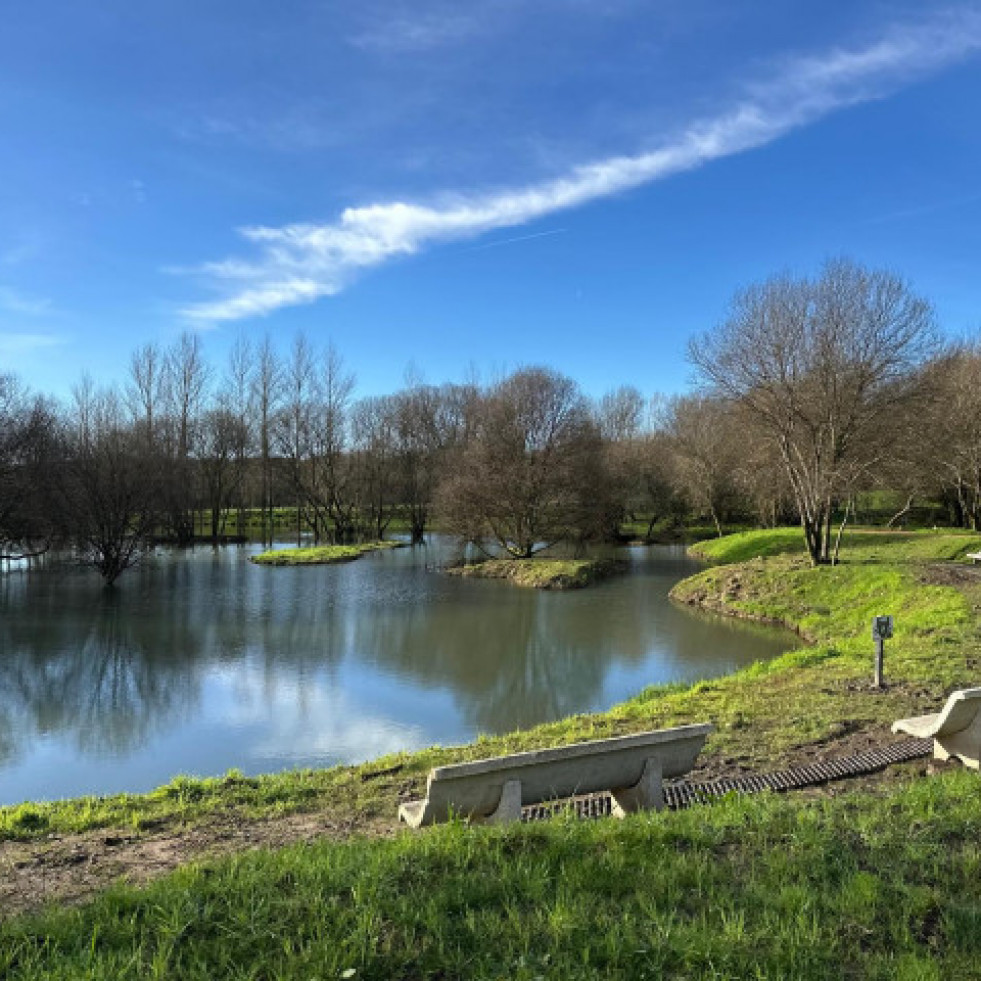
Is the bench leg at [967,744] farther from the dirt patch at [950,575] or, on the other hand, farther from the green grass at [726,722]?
the dirt patch at [950,575]

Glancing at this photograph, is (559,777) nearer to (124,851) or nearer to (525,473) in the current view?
(124,851)

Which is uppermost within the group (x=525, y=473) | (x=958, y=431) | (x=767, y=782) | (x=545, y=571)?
(x=958, y=431)

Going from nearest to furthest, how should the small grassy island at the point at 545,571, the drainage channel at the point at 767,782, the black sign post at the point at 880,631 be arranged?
the drainage channel at the point at 767,782 < the black sign post at the point at 880,631 < the small grassy island at the point at 545,571

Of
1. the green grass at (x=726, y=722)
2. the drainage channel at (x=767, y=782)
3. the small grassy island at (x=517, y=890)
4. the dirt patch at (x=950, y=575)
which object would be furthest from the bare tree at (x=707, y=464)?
the small grassy island at (x=517, y=890)

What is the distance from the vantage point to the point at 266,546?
4669 centimetres

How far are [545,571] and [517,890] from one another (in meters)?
24.9

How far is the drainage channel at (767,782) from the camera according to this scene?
5.14m

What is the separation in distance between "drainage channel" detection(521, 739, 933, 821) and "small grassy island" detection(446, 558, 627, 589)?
2029 centimetres

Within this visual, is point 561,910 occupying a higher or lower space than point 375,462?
lower

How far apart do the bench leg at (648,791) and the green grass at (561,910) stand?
98cm

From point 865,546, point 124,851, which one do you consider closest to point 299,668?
point 124,851

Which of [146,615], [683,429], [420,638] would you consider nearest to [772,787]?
[420,638]

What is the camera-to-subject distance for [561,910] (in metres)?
2.87

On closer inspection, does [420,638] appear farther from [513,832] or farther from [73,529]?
[73,529]
